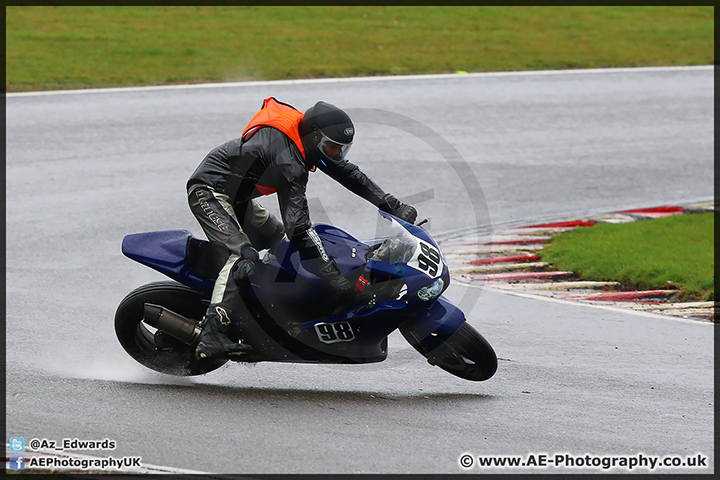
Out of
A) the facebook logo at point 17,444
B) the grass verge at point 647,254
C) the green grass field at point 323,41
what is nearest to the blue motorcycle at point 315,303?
the facebook logo at point 17,444

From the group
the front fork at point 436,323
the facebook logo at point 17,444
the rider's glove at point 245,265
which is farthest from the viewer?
the front fork at point 436,323

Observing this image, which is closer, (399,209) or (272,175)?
(272,175)

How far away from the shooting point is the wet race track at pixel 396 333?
5512mm

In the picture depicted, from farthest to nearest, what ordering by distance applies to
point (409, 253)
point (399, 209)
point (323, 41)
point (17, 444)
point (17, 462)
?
1. point (323, 41)
2. point (399, 209)
3. point (409, 253)
4. point (17, 444)
5. point (17, 462)

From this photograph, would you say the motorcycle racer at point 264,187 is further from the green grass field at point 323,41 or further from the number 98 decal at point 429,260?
the green grass field at point 323,41

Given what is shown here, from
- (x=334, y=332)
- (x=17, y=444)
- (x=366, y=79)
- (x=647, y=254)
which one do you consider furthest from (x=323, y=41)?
(x=17, y=444)

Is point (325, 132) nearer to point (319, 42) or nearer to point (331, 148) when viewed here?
point (331, 148)

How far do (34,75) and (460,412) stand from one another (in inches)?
529

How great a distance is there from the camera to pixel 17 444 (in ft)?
17.1

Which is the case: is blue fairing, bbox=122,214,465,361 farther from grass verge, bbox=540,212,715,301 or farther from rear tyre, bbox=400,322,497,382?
grass verge, bbox=540,212,715,301

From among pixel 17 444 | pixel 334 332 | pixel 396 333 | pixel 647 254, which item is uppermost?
pixel 334 332

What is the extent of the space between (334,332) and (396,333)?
1.81 m

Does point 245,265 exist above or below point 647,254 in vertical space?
above

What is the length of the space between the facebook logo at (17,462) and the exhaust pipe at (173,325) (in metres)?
1.45
